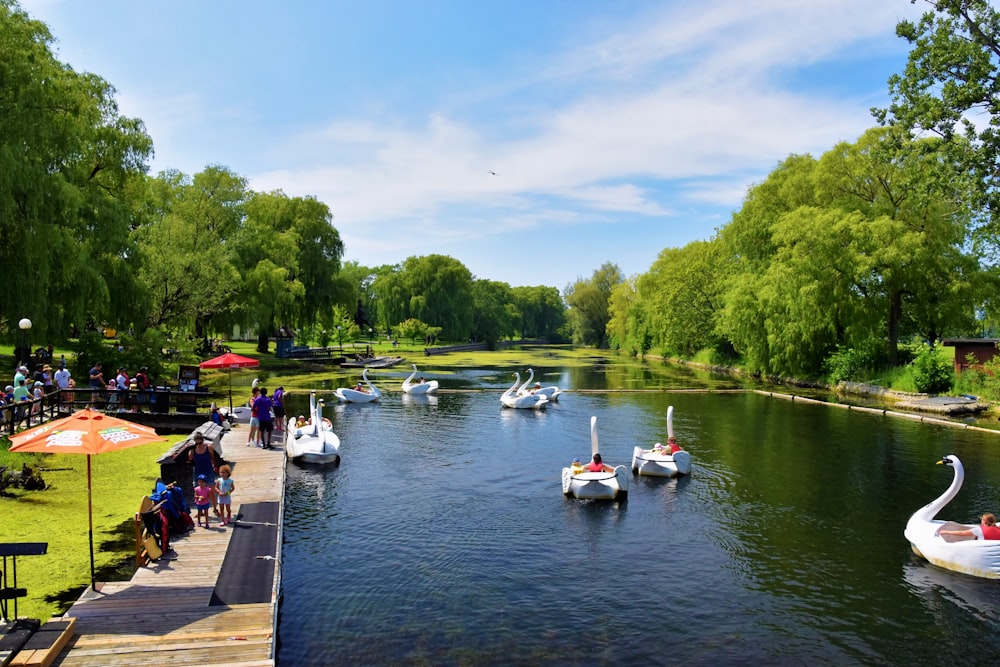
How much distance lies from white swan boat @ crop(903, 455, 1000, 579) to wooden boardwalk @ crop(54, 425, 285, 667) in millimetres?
13297

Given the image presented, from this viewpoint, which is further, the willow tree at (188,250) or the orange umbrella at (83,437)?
the willow tree at (188,250)

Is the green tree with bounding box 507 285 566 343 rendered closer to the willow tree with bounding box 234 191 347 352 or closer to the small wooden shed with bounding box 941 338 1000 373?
the willow tree with bounding box 234 191 347 352

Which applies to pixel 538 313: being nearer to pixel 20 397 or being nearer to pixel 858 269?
pixel 858 269

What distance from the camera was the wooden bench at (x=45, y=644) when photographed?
8.06 metres

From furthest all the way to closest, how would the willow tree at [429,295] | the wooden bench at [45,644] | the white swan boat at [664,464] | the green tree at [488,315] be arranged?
1. the green tree at [488,315]
2. the willow tree at [429,295]
3. the white swan boat at [664,464]
4. the wooden bench at [45,644]

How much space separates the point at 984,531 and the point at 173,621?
50.4 feet

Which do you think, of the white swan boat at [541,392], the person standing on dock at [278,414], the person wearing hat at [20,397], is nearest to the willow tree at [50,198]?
the person wearing hat at [20,397]

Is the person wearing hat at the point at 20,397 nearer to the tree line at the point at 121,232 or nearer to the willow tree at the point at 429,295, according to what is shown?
the tree line at the point at 121,232

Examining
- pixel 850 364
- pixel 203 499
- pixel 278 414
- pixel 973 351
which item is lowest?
pixel 203 499

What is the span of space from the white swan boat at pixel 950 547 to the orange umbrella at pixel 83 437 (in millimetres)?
15539

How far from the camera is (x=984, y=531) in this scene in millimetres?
14312

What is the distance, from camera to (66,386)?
84.6ft

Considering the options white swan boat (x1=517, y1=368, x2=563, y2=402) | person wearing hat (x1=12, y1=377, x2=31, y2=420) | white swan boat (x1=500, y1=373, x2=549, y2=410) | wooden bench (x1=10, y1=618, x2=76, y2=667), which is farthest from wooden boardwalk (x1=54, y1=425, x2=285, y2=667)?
white swan boat (x1=517, y1=368, x2=563, y2=402)

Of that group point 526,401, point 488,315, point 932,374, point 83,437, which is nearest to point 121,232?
point 526,401
